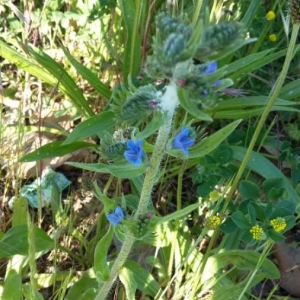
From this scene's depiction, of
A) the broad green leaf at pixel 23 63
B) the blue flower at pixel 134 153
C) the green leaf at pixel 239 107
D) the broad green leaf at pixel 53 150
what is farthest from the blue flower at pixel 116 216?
the broad green leaf at pixel 23 63

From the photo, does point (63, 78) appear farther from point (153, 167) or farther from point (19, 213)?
point (153, 167)

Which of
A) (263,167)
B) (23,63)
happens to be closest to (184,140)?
(263,167)

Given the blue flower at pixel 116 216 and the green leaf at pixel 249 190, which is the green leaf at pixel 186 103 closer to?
the blue flower at pixel 116 216

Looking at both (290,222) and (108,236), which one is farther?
(290,222)

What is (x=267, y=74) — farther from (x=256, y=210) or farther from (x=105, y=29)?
(x=256, y=210)

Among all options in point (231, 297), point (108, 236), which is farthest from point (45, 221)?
point (231, 297)

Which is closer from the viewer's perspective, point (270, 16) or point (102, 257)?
point (102, 257)
